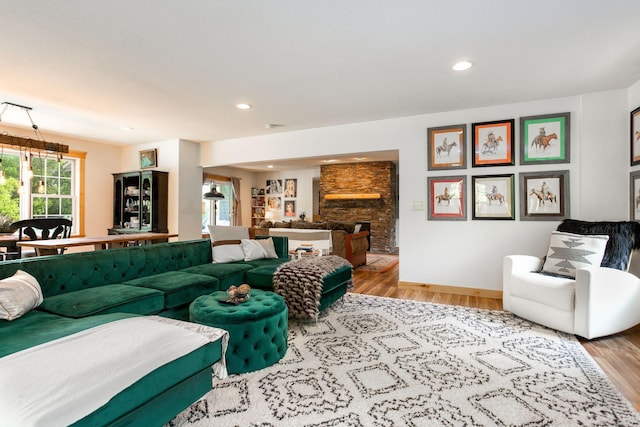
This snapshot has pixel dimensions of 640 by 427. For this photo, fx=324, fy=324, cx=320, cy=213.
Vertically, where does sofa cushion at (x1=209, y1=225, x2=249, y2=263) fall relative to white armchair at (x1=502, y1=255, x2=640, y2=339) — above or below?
above

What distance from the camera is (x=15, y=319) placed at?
75.5 inches

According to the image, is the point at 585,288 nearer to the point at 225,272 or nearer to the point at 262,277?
the point at 262,277

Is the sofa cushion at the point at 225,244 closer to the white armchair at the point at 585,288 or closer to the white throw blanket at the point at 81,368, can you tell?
the white throw blanket at the point at 81,368

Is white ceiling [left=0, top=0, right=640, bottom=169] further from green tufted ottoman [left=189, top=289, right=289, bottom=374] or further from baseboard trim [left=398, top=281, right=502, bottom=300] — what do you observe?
baseboard trim [left=398, top=281, right=502, bottom=300]

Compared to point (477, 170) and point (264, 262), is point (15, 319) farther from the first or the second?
point (477, 170)

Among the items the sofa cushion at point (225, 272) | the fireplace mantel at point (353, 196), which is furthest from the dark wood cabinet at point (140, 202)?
the fireplace mantel at point (353, 196)

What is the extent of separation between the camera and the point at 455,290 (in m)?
4.33

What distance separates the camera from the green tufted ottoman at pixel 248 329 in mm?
2150

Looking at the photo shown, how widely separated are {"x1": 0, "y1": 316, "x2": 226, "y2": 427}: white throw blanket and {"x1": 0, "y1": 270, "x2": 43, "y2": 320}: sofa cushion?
70cm

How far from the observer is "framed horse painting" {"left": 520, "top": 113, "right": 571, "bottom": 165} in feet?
12.4

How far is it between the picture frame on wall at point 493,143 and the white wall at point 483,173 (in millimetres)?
86

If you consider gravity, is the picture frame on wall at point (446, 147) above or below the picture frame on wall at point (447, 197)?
above

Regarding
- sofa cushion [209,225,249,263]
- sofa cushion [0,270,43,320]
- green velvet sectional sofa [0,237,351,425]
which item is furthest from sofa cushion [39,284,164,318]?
sofa cushion [209,225,249,263]

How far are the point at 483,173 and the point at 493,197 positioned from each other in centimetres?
33
